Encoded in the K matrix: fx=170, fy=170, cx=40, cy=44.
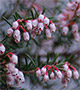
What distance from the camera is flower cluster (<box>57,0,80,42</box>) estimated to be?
98 cm

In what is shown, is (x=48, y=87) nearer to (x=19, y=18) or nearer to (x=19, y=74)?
(x=19, y=74)

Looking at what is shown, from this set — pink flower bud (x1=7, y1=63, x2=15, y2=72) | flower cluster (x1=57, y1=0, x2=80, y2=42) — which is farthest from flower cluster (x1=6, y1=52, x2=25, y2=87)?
flower cluster (x1=57, y1=0, x2=80, y2=42)

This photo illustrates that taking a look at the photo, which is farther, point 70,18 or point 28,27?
point 70,18

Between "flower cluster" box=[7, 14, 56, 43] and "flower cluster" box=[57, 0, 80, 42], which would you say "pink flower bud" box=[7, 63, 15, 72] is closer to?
"flower cluster" box=[7, 14, 56, 43]

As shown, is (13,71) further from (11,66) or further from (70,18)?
(70,18)

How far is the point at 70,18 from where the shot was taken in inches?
41.6

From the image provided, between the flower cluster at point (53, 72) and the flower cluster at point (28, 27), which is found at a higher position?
the flower cluster at point (28, 27)

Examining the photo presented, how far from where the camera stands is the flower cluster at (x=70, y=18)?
983 millimetres

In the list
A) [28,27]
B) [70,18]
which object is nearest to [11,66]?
[28,27]

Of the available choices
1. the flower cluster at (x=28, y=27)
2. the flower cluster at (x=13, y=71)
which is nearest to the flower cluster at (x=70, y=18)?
the flower cluster at (x=28, y=27)

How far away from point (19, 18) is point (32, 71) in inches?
11.5

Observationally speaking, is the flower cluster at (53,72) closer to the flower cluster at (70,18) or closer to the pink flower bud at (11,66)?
the pink flower bud at (11,66)

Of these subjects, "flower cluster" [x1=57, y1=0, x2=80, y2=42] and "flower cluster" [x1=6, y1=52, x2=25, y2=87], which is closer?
"flower cluster" [x1=6, y1=52, x2=25, y2=87]

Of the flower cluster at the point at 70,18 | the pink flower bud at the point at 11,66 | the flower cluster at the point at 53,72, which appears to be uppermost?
the flower cluster at the point at 70,18
